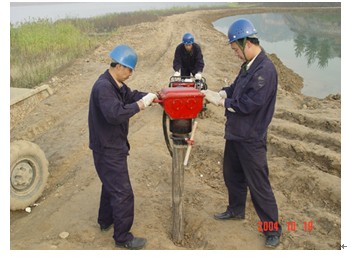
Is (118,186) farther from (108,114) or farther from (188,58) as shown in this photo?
(188,58)

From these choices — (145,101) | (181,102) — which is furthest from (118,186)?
(181,102)

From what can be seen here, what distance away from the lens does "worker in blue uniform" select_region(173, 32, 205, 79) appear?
6340 millimetres

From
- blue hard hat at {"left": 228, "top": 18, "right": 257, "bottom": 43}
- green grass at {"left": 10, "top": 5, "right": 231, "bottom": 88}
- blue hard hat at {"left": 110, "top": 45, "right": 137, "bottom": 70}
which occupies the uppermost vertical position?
green grass at {"left": 10, "top": 5, "right": 231, "bottom": 88}

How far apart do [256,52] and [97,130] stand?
1613 millimetres

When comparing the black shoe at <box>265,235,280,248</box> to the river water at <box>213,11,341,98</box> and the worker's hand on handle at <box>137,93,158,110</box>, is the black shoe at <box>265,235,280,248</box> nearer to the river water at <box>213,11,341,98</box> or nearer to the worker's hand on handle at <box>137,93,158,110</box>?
the worker's hand on handle at <box>137,93,158,110</box>

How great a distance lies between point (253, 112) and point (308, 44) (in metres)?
15.5

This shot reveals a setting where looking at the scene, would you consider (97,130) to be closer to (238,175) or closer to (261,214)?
(238,175)

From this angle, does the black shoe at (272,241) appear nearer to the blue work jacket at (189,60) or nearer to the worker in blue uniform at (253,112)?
the worker in blue uniform at (253,112)

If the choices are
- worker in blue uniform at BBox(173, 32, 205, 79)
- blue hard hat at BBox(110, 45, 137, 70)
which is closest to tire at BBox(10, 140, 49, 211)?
blue hard hat at BBox(110, 45, 137, 70)

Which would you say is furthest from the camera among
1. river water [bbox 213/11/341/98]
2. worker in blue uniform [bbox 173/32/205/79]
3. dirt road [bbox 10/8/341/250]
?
river water [bbox 213/11/341/98]

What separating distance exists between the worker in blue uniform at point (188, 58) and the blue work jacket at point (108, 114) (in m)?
3.29

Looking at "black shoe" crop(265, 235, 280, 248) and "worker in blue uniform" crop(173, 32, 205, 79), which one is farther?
"worker in blue uniform" crop(173, 32, 205, 79)

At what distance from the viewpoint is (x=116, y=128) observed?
3072 millimetres

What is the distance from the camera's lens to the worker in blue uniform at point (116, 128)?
292cm
